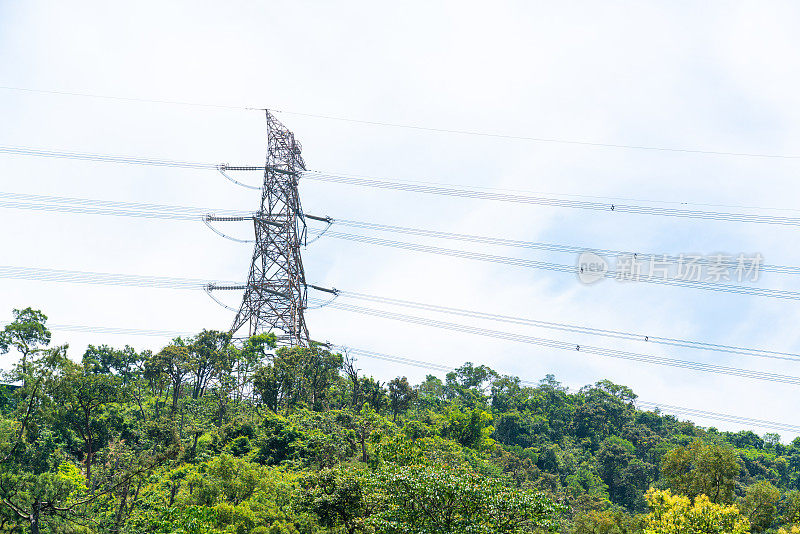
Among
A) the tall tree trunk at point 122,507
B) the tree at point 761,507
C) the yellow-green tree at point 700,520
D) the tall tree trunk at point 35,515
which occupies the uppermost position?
the yellow-green tree at point 700,520

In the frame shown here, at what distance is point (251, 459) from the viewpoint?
3319 centimetres

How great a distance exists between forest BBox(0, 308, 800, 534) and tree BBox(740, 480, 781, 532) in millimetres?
64

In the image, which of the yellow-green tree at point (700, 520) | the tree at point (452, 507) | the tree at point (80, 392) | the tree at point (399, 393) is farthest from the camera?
the tree at point (399, 393)

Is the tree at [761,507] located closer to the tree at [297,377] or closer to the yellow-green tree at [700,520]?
the yellow-green tree at [700,520]

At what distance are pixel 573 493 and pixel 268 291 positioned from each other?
32320 mm

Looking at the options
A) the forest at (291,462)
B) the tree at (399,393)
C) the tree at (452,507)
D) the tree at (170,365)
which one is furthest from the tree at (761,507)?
the tree at (170,365)

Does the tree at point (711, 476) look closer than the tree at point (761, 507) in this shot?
Yes

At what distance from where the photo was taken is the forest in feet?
58.9

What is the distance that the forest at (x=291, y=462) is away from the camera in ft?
58.9

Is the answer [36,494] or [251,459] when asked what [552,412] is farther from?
[36,494]

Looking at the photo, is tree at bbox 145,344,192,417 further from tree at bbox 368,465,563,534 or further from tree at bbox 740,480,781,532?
tree at bbox 740,480,781,532

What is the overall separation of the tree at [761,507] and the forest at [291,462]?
6 centimetres

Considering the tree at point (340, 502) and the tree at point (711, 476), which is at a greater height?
the tree at point (711, 476)

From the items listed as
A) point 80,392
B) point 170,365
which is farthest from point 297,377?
point 80,392
